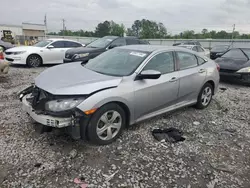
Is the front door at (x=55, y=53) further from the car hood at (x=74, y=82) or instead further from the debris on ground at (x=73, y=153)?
the debris on ground at (x=73, y=153)

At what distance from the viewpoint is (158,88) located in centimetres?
381

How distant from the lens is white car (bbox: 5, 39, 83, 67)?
9609 millimetres

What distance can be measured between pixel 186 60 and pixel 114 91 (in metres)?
2.11

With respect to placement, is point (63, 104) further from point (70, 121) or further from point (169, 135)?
point (169, 135)

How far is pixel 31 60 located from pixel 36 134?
7227 mm

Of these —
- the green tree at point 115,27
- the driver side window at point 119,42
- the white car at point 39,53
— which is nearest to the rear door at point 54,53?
the white car at point 39,53

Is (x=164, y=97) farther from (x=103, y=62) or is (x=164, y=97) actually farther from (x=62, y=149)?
(x=62, y=149)

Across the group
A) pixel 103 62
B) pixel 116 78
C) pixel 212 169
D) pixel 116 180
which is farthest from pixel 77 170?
pixel 103 62

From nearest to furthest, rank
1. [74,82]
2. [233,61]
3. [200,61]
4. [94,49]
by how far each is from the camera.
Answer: [74,82] → [200,61] → [233,61] → [94,49]

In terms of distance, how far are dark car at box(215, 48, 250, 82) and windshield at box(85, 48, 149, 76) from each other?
16.3ft

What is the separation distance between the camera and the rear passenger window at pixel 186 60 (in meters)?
4.38

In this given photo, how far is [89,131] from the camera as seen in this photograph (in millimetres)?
3082

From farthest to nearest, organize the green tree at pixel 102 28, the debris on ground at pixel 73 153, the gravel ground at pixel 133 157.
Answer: the green tree at pixel 102 28 → the debris on ground at pixel 73 153 → the gravel ground at pixel 133 157

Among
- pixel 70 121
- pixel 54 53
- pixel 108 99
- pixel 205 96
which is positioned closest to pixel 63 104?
pixel 70 121
